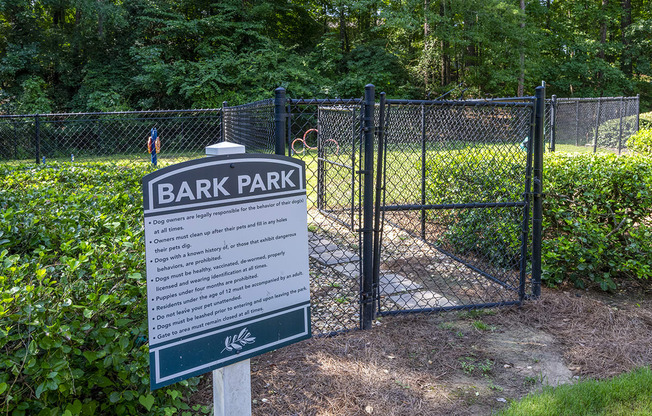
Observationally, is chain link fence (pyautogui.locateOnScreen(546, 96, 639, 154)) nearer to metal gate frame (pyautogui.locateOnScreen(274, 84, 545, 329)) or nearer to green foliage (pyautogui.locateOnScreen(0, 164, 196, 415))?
metal gate frame (pyautogui.locateOnScreen(274, 84, 545, 329))

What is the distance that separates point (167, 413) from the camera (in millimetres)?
2125

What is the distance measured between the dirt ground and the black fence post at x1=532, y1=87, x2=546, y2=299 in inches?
9.1

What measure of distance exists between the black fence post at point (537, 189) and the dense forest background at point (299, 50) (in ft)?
54.1

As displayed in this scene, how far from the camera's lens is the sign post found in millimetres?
1386

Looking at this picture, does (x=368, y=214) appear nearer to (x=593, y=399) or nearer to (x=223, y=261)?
(x=593, y=399)

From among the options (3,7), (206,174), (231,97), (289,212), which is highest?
(3,7)

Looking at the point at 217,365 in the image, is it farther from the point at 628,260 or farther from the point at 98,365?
the point at 628,260

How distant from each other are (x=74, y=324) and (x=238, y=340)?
691mm

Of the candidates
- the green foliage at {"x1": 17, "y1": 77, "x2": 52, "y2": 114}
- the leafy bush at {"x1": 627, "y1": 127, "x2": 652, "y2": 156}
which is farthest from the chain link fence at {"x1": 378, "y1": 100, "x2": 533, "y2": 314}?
the green foliage at {"x1": 17, "y1": 77, "x2": 52, "y2": 114}

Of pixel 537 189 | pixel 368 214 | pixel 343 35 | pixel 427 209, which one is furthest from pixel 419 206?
pixel 343 35

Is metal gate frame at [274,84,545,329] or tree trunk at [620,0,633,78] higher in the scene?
tree trunk at [620,0,633,78]

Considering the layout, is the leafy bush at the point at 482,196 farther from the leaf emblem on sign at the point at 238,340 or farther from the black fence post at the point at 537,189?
the leaf emblem on sign at the point at 238,340

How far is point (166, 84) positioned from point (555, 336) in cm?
1895

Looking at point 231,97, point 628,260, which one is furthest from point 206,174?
point 231,97
